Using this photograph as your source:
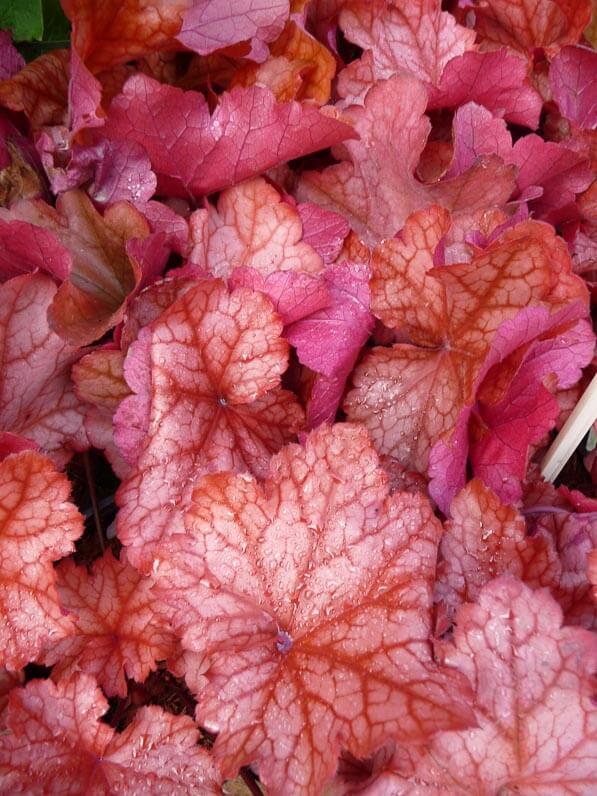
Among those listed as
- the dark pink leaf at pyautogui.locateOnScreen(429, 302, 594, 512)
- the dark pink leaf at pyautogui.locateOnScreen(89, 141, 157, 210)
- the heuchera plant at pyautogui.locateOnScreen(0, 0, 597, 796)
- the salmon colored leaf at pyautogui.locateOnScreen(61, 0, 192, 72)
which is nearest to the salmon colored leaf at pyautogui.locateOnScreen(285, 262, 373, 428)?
the heuchera plant at pyautogui.locateOnScreen(0, 0, 597, 796)

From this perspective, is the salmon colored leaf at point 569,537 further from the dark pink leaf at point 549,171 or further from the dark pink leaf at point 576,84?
the dark pink leaf at point 576,84

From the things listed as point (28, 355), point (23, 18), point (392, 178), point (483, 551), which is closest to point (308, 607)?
point (483, 551)

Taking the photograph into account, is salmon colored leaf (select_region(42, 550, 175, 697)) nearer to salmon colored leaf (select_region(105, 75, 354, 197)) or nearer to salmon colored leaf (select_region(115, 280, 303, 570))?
salmon colored leaf (select_region(115, 280, 303, 570))

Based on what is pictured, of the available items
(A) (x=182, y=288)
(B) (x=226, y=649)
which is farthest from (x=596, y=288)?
(B) (x=226, y=649)

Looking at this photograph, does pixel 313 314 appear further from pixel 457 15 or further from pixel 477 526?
pixel 457 15

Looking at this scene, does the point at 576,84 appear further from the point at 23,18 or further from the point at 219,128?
the point at 23,18
